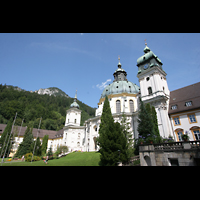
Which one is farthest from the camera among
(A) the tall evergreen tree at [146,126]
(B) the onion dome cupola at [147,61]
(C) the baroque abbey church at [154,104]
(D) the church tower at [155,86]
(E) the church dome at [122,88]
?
(E) the church dome at [122,88]

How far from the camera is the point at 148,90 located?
28.5m

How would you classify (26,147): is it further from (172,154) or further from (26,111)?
(26,111)

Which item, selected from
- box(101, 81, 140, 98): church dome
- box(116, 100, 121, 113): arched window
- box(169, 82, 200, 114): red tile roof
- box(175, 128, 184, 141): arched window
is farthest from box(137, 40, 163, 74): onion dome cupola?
box(175, 128, 184, 141): arched window

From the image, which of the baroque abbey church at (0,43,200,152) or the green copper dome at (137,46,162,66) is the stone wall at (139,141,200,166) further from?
the green copper dome at (137,46,162,66)

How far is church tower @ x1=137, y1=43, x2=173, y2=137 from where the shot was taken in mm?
22812

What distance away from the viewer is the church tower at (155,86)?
22.8 m

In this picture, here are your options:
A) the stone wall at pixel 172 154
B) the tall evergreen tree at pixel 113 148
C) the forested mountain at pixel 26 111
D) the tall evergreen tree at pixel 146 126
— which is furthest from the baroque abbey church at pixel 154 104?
the forested mountain at pixel 26 111

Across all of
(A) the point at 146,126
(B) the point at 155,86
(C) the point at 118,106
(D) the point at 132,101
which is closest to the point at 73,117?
(C) the point at 118,106

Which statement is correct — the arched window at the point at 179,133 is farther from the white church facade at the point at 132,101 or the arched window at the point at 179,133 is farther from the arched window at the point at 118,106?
the arched window at the point at 118,106

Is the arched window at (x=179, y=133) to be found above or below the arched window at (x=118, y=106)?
below
